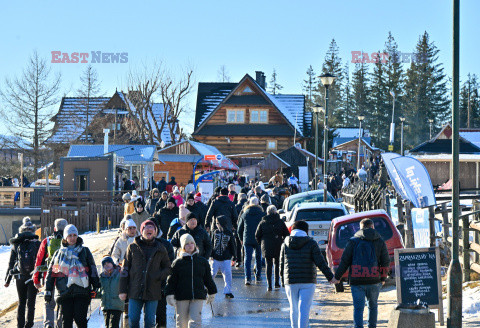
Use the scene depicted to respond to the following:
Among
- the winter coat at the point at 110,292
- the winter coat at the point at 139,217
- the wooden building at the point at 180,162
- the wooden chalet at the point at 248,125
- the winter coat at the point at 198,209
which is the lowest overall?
the winter coat at the point at 110,292

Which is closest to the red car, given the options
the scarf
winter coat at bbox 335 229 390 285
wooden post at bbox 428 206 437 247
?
wooden post at bbox 428 206 437 247

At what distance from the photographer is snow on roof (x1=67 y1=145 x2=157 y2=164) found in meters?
43.4

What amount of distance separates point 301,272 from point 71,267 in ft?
9.45

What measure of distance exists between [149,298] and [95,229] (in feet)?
92.3

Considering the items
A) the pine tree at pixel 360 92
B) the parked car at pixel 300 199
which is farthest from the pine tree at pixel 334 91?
the parked car at pixel 300 199

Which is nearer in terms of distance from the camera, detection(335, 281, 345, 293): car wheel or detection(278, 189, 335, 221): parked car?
detection(335, 281, 345, 293): car wheel

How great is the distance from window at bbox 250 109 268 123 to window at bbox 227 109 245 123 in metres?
0.76

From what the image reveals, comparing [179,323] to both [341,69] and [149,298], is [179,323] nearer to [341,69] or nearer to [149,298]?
[149,298]

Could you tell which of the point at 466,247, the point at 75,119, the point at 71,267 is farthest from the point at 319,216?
the point at 75,119

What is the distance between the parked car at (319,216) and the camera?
17.6 meters

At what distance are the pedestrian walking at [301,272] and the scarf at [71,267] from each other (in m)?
2.57

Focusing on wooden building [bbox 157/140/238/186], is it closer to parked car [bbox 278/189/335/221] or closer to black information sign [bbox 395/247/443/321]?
parked car [bbox 278/189/335/221]

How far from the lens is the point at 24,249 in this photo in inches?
482

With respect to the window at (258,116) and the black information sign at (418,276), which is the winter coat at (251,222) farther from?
the window at (258,116)
